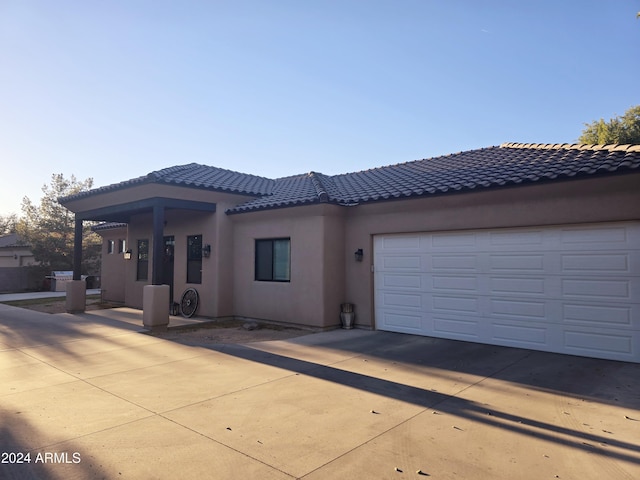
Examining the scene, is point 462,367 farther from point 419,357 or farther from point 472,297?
Answer: point 472,297

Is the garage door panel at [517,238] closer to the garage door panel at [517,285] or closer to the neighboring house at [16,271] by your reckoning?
the garage door panel at [517,285]

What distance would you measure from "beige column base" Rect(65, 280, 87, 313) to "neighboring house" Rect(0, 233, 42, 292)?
1662 cm

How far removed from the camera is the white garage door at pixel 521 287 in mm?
7094

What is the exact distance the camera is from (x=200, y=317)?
41.0 feet

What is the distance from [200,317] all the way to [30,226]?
25.7 m

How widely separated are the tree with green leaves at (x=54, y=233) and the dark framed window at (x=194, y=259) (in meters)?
19.7

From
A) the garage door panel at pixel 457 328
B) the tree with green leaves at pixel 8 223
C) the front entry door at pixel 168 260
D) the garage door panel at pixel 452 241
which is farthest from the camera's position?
the tree with green leaves at pixel 8 223

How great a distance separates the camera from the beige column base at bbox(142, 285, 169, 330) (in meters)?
10.1

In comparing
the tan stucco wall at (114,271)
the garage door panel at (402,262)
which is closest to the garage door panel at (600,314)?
the garage door panel at (402,262)

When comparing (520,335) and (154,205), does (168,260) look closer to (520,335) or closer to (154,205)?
(154,205)

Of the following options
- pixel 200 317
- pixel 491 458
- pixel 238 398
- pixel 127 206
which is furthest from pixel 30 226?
pixel 491 458

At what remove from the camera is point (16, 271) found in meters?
26.3

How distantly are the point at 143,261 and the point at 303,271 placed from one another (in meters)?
7.84

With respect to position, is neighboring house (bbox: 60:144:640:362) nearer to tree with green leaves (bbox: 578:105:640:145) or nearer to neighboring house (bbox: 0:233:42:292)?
neighboring house (bbox: 0:233:42:292)
